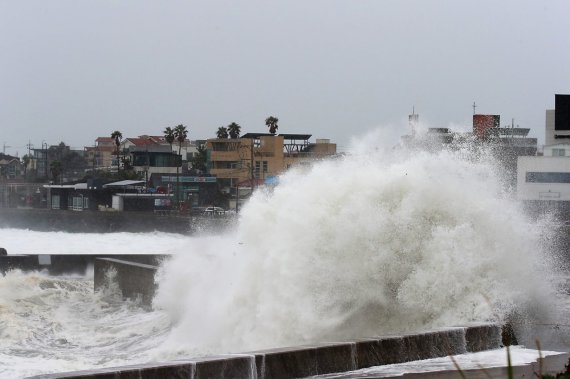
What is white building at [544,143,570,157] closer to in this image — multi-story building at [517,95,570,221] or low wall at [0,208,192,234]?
multi-story building at [517,95,570,221]

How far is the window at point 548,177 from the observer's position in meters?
50.9

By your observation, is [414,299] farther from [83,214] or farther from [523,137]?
[523,137]

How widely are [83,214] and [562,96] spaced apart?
103 ft

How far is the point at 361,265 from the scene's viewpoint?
1154 centimetres

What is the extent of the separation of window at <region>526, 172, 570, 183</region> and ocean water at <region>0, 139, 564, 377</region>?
37.7 metres

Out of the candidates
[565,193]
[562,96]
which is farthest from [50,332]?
[562,96]

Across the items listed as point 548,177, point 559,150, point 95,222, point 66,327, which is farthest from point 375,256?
point 95,222

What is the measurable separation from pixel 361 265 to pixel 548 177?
41.8m

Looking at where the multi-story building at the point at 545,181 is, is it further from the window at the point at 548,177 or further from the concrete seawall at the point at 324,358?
the concrete seawall at the point at 324,358

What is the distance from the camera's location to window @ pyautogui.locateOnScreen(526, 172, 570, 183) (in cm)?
5088

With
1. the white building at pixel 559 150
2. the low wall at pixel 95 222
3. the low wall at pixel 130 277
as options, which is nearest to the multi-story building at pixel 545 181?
the white building at pixel 559 150

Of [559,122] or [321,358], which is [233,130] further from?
[321,358]

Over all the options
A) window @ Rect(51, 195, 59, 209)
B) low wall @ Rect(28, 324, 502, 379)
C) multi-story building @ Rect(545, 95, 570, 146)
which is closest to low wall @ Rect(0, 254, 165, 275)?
low wall @ Rect(28, 324, 502, 379)

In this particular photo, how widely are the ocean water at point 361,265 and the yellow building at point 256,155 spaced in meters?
55.2
